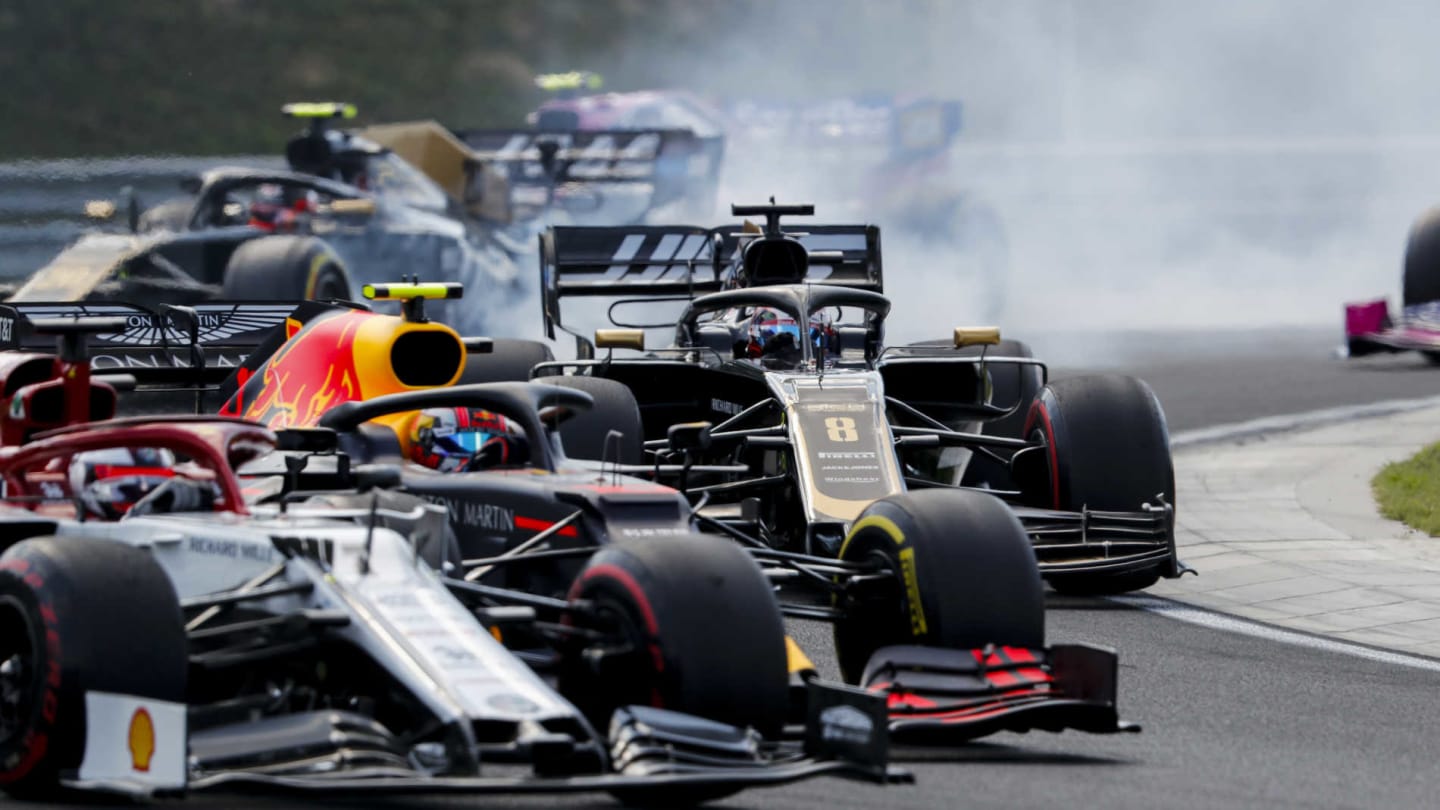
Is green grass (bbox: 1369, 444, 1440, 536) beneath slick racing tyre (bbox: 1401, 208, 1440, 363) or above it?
beneath

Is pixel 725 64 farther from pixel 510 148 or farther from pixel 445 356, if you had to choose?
pixel 445 356

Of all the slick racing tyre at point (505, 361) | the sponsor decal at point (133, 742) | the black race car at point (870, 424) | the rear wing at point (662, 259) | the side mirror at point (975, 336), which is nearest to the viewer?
the sponsor decal at point (133, 742)

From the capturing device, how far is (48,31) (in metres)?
42.3

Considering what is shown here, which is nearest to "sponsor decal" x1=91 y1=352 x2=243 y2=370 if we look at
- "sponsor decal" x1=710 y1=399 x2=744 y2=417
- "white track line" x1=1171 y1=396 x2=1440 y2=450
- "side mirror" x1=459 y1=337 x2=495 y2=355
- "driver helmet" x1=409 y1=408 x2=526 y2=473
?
"side mirror" x1=459 y1=337 x2=495 y2=355

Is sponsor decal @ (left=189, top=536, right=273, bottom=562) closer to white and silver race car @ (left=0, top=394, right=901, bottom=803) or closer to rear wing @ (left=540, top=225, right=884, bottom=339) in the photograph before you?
white and silver race car @ (left=0, top=394, right=901, bottom=803)

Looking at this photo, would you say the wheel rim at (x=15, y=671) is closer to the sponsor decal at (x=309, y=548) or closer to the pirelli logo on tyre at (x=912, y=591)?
the sponsor decal at (x=309, y=548)

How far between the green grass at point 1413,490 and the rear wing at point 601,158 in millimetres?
10478

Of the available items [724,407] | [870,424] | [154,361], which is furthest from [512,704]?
[154,361]

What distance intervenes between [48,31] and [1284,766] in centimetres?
3855

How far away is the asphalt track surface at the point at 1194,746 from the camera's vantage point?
6.76 metres

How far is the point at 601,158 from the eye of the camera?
80.7 ft

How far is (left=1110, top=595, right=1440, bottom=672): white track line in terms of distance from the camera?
9844mm

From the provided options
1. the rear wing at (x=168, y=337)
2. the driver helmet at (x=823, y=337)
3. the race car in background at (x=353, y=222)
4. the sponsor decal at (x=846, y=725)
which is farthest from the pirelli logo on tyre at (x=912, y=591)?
the race car in background at (x=353, y=222)

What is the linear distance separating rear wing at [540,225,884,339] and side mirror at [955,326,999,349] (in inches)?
87.9
